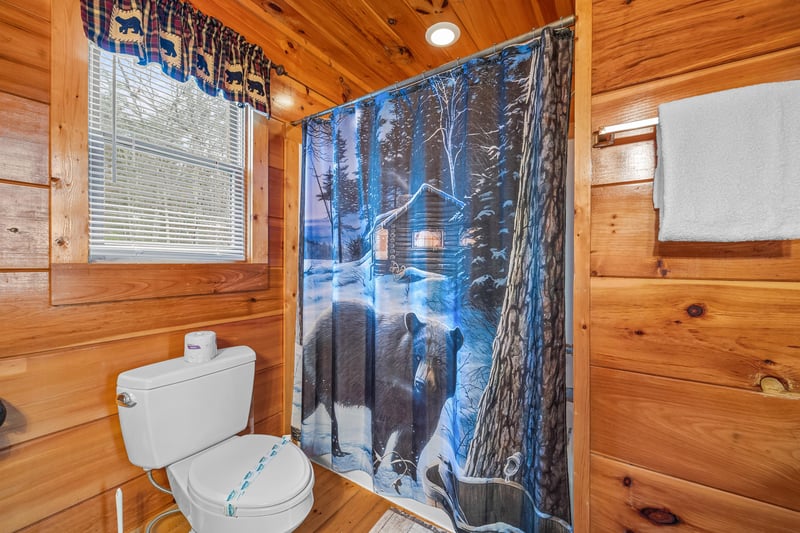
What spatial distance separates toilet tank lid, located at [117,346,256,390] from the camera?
1.09 metres

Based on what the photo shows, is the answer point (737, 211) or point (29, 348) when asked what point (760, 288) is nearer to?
point (737, 211)

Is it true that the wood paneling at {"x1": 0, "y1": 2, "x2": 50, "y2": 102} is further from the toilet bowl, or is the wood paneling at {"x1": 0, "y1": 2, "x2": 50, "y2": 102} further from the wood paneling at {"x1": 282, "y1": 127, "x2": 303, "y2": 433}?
the toilet bowl

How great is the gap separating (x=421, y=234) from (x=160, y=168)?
3.57 ft

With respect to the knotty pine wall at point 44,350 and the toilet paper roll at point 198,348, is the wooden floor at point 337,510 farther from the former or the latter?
the toilet paper roll at point 198,348

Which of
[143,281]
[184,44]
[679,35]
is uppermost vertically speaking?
[184,44]

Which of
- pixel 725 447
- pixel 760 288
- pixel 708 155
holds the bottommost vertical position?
pixel 725 447

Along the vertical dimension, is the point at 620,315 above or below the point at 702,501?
above

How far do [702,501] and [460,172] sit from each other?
1137 mm

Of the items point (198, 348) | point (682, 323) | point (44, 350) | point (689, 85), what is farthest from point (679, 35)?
point (44, 350)

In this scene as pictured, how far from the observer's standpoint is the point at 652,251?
0.83m

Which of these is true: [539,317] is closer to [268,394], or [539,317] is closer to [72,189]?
[268,394]

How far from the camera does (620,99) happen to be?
86cm

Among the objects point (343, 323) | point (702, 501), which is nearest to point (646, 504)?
point (702, 501)

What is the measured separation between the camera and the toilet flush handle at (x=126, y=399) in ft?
3.55
